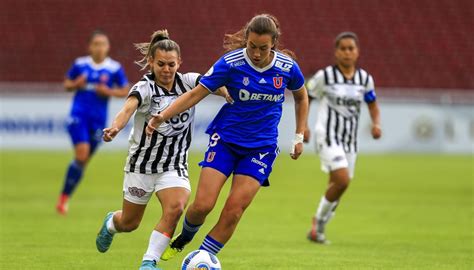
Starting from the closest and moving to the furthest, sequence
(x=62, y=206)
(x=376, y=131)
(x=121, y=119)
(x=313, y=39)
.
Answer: (x=121, y=119)
(x=376, y=131)
(x=62, y=206)
(x=313, y=39)

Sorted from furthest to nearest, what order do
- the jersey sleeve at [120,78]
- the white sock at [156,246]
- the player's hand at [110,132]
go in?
the jersey sleeve at [120,78]
the white sock at [156,246]
the player's hand at [110,132]

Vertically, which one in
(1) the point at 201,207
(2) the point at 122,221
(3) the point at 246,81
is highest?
(3) the point at 246,81

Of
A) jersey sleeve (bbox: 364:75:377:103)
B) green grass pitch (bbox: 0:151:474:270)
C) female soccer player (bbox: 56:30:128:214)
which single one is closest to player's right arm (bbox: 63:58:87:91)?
female soccer player (bbox: 56:30:128:214)

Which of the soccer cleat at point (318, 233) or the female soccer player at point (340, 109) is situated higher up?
the female soccer player at point (340, 109)

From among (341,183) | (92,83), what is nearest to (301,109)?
(341,183)

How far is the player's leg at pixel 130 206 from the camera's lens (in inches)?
303

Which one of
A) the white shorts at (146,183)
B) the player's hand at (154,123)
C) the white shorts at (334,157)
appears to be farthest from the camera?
the white shorts at (334,157)

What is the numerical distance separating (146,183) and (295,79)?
1470 millimetres

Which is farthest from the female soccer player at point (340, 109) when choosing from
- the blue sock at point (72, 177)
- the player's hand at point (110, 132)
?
the player's hand at point (110, 132)

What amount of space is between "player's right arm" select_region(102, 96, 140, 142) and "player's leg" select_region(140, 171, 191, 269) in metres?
0.65

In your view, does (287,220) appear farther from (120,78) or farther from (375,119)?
(120,78)

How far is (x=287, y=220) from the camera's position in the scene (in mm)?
12695

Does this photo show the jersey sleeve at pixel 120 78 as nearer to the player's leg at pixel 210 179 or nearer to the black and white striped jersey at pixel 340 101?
the black and white striped jersey at pixel 340 101

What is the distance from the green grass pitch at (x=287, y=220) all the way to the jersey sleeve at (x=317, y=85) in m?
1.66
